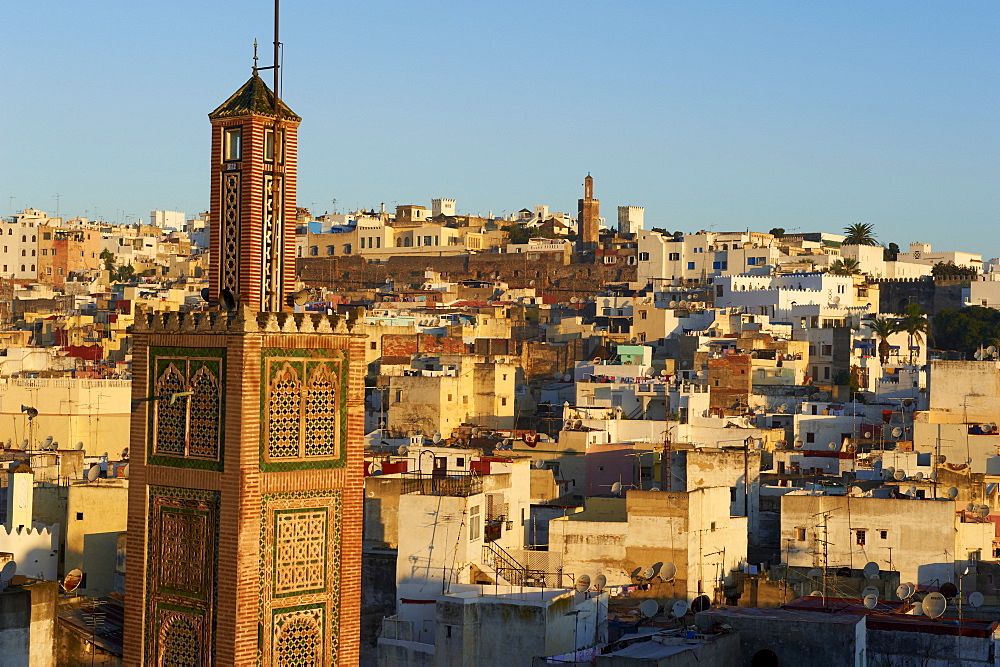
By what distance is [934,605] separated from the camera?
68.3 ft

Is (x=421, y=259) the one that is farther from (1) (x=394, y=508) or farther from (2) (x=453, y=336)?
(1) (x=394, y=508)

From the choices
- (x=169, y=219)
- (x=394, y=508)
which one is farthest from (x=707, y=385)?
(x=169, y=219)

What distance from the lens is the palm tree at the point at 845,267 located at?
231ft

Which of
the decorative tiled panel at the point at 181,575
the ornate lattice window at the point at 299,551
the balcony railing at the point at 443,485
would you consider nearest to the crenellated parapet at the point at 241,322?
the decorative tiled panel at the point at 181,575

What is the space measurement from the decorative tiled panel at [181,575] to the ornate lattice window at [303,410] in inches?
28.7

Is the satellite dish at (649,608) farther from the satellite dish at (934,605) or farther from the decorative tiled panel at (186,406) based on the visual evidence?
the decorative tiled panel at (186,406)

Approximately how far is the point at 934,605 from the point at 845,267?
53.9m

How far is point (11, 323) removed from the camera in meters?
64.4

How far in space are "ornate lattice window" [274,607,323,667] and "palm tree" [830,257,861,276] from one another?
2246 inches

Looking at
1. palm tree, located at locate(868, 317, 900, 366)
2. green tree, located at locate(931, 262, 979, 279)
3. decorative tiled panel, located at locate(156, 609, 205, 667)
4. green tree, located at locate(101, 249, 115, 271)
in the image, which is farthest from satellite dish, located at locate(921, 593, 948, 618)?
green tree, located at locate(101, 249, 115, 271)

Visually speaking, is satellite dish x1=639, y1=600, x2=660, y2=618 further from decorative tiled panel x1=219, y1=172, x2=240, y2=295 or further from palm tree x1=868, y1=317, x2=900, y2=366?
palm tree x1=868, y1=317, x2=900, y2=366

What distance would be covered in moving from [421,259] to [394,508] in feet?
195

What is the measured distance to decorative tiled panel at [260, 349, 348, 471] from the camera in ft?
42.6

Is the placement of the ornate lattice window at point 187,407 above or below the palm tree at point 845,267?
below
